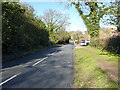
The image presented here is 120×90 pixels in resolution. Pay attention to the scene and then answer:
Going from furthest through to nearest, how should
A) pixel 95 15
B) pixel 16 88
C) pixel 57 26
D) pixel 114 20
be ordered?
pixel 57 26 → pixel 95 15 → pixel 114 20 → pixel 16 88

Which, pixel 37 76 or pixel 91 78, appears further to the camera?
pixel 37 76

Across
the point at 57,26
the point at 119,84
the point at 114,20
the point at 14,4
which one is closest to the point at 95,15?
the point at 114,20

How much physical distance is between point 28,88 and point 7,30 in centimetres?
Answer: 1284

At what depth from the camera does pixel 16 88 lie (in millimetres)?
5797

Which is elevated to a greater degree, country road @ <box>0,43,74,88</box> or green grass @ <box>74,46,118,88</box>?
green grass @ <box>74,46,118,88</box>

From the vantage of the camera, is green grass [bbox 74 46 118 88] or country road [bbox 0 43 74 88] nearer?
green grass [bbox 74 46 118 88]

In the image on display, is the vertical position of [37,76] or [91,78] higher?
[91,78]

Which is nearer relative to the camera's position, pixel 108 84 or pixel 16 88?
pixel 108 84

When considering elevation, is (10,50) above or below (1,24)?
below

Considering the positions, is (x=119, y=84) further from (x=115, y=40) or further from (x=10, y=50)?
(x=10, y=50)

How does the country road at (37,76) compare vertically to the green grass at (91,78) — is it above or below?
below

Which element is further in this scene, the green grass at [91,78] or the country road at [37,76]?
the country road at [37,76]

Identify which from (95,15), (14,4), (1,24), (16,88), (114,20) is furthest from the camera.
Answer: (14,4)

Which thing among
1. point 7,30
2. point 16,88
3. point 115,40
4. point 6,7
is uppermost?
point 6,7
